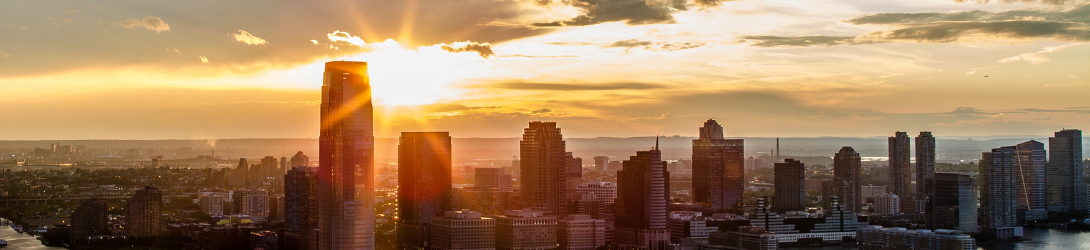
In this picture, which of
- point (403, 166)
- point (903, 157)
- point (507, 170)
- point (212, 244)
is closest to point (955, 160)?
point (903, 157)

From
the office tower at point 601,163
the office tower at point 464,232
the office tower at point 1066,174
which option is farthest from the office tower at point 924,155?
the office tower at point 464,232

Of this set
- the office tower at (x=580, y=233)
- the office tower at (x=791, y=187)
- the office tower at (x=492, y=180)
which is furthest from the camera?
the office tower at (x=492, y=180)

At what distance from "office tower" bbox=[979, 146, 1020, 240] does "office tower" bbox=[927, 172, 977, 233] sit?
0.91 meters

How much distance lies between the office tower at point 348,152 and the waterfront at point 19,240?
17.1 m

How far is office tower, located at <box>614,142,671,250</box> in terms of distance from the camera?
4300 cm

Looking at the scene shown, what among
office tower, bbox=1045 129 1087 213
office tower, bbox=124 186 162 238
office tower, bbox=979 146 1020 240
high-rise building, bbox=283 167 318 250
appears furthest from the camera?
office tower, bbox=1045 129 1087 213

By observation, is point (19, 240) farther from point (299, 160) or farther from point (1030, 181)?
point (1030, 181)

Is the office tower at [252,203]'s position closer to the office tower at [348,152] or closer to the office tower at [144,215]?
the office tower at [144,215]

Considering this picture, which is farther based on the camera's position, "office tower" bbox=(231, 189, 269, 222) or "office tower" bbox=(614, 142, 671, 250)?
"office tower" bbox=(231, 189, 269, 222)

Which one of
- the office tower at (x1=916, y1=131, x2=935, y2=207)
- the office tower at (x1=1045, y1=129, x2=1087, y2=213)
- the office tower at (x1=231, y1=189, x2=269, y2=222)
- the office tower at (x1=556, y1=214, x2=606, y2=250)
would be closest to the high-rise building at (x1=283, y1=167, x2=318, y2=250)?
the office tower at (x1=231, y1=189, x2=269, y2=222)

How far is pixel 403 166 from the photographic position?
4847 cm

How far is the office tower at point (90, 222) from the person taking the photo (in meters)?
44.2

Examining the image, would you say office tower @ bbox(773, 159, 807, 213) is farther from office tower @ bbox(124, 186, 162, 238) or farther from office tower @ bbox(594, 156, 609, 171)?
office tower @ bbox(124, 186, 162, 238)

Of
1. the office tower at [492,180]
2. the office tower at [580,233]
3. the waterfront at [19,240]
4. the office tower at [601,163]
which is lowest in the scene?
the waterfront at [19,240]
